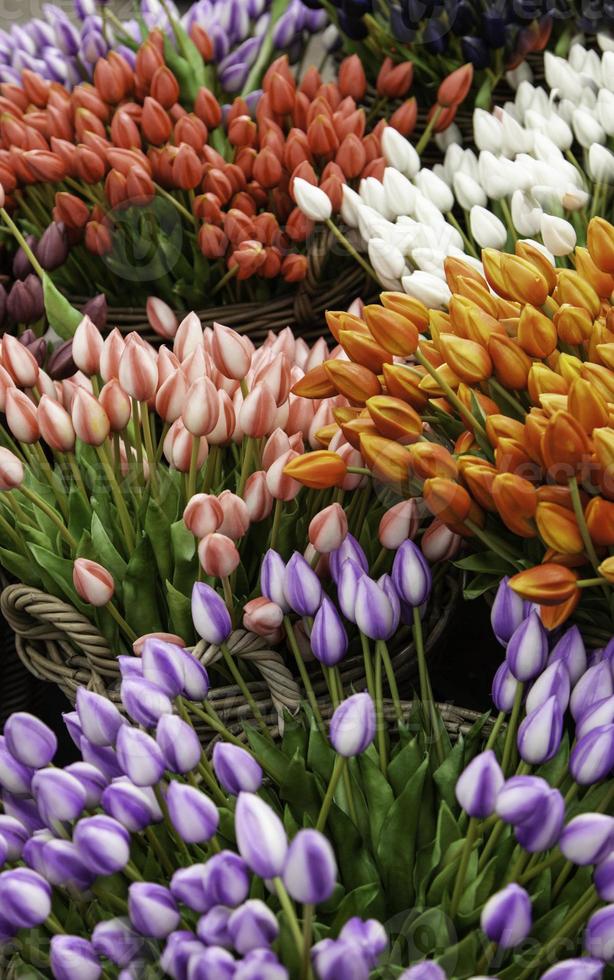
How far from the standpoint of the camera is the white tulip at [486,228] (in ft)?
2.61

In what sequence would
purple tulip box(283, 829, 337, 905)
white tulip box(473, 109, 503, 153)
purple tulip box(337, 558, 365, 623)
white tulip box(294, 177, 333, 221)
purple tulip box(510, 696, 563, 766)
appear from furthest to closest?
white tulip box(473, 109, 503, 153) < white tulip box(294, 177, 333, 221) < purple tulip box(337, 558, 365, 623) < purple tulip box(510, 696, 563, 766) < purple tulip box(283, 829, 337, 905)

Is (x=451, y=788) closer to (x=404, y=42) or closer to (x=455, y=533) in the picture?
(x=455, y=533)

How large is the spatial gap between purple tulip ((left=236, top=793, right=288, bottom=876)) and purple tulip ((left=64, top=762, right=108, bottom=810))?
120 mm

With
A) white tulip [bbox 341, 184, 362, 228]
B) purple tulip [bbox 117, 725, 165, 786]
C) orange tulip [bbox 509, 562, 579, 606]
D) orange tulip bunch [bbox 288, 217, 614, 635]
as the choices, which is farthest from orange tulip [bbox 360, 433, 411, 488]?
white tulip [bbox 341, 184, 362, 228]

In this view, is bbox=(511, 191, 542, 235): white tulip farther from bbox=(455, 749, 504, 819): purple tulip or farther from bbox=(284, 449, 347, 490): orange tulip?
bbox=(455, 749, 504, 819): purple tulip

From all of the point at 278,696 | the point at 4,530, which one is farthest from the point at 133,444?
the point at 278,696

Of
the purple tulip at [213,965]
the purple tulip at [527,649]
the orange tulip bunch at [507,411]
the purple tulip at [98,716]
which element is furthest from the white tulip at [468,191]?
the purple tulip at [213,965]

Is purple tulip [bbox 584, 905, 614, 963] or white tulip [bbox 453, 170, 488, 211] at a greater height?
white tulip [bbox 453, 170, 488, 211]

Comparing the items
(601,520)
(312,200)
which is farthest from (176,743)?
(312,200)

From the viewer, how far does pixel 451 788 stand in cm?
56

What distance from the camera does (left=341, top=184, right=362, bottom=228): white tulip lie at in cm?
83

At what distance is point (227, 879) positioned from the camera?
413mm

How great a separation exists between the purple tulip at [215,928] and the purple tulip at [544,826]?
13 cm

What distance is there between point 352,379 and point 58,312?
317 millimetres
